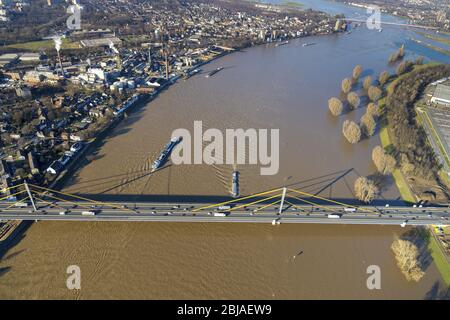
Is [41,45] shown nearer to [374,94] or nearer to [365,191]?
[374,94]

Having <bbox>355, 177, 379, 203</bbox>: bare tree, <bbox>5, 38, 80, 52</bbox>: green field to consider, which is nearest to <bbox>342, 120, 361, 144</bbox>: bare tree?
<bbox>355, 177, 379, 203</bbox>: bare tree

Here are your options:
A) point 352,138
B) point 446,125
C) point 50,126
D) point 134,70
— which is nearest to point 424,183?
point 352,138

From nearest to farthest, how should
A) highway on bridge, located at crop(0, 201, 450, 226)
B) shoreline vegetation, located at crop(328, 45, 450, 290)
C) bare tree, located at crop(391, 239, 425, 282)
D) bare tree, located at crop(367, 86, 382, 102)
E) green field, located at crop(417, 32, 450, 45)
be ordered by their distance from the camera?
bare tree, located at crop(391, 239, 425, 282), shoreline vegetation, located at crop(328, 45, 450, 290), highway on bridge, located at crop(0, 201, 450, 226), bare tree, located at crop(367, 86, 382, 102), green field, located at crop(417, 32, 450, 45)

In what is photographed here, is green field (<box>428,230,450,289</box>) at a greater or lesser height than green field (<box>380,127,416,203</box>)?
lesser

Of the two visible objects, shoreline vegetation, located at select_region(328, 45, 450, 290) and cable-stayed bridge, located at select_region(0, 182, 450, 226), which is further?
cable-stayed bridge, located at select_region(0, 182, 450, 226)

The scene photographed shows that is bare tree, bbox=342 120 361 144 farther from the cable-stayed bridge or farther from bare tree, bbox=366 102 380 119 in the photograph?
the cable-stayed bridge

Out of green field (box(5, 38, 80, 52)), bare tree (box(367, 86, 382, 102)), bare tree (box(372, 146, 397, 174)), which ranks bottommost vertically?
bare tree (box(372, 146, 397, 174))

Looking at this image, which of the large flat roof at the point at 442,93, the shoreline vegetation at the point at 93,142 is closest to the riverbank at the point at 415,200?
the large flat roof at the point at 442,93
